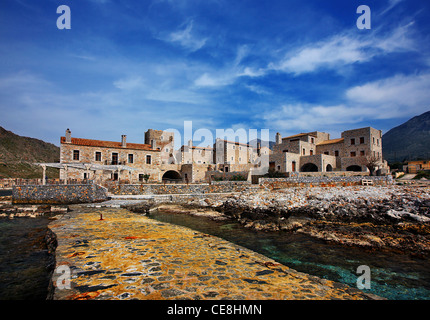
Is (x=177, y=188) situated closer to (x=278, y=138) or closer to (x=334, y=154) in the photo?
(x=278, y=138)

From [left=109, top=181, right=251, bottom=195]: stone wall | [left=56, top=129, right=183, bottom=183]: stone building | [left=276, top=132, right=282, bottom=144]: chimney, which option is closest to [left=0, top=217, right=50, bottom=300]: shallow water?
[left=109, top=181, right=251, bottom=195]: stone wall

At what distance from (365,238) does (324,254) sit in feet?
8.47

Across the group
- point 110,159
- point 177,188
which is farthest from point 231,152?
point 177,188

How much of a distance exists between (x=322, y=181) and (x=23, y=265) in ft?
81.3

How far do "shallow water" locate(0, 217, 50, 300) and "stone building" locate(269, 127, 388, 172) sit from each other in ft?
98.7

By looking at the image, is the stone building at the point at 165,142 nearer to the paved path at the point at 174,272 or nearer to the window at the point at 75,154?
the window at the point at 75,154

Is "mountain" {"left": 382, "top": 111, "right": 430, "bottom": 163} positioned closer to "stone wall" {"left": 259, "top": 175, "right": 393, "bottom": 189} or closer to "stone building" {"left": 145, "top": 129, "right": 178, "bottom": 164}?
"stone wall" {"left": 259, "top": 175, "right": 393, "bottom": 189}

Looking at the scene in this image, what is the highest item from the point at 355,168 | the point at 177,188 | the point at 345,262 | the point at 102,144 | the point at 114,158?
the point at 102,144

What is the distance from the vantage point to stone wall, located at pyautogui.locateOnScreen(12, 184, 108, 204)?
60.7 feet

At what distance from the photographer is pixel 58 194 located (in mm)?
19125

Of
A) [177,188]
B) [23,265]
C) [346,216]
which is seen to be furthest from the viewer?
[177,188]
